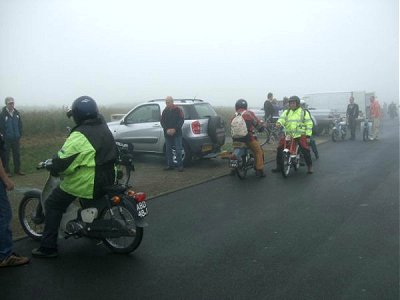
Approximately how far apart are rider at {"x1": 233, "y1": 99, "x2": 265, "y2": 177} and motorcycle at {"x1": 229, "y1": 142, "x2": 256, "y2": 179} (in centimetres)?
12

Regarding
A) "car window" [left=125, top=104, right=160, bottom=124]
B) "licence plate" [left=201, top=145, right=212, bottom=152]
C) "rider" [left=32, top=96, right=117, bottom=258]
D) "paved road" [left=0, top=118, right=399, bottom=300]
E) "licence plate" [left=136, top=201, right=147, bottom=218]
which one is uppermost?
"car window" [left=125, top=104, right=160, bottom=124]

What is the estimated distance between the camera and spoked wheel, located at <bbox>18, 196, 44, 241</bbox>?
5.82m

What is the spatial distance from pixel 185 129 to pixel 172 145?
0.60 metres

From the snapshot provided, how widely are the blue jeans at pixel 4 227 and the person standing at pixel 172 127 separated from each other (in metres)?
6.44

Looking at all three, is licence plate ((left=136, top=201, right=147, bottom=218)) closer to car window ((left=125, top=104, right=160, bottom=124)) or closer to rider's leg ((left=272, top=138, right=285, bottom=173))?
rider's leg ((left=272, top=138, right=285, bottom=173))

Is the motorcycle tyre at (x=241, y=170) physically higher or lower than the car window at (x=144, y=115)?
lower

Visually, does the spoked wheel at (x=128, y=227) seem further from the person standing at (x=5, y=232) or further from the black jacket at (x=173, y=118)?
the black jacket at (x=173, y=118)

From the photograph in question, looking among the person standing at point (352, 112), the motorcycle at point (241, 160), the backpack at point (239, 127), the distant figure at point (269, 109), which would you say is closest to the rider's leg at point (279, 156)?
the motorcycle at point (241, 160)

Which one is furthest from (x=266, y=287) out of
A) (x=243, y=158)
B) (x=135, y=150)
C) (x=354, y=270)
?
(x=135, y=150)

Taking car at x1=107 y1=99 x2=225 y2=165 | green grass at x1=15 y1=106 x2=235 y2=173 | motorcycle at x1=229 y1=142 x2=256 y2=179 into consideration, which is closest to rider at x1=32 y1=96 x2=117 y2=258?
motorcycle at x1=229 y1=142 x2=256 y2=179

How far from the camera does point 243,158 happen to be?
1030cm

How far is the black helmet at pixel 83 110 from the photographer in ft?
16.6

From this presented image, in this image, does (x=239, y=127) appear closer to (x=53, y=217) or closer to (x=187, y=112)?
(x=187, y=112)

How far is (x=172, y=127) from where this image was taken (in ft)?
36.8
